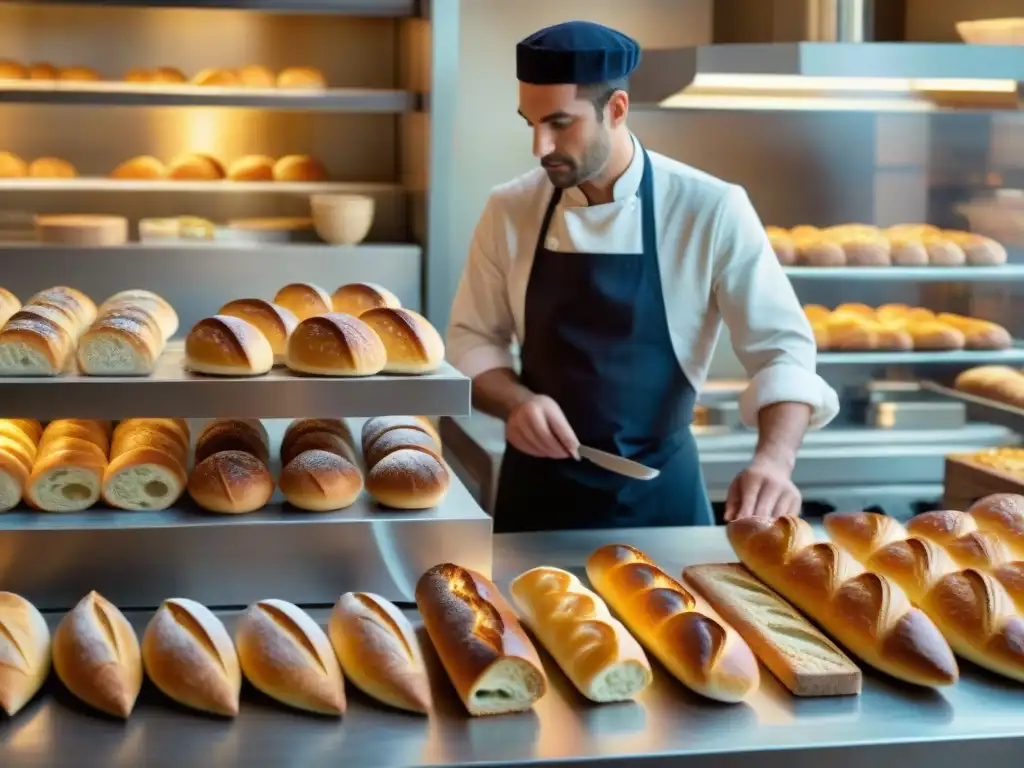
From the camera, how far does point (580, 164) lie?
2.24 m

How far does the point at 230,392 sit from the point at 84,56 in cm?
283

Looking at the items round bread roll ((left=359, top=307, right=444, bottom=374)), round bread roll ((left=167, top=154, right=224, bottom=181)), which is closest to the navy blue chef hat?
round bread roll ((left=359, top=307, right=444, bottom=374))

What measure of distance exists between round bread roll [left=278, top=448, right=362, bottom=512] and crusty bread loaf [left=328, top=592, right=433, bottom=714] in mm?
196

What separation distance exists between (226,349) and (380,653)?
0.44 metres

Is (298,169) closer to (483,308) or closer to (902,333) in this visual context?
(483,308)

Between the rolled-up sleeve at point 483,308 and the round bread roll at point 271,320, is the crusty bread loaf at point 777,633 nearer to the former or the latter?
the round bread roll at point 271,320

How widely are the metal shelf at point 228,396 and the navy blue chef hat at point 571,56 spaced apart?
2.44 feet

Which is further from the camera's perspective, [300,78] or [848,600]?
[300,78]

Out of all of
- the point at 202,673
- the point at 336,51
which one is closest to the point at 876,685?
the point at 202,673

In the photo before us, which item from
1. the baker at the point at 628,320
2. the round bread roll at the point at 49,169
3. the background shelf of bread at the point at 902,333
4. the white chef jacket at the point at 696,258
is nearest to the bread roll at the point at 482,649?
the baker at the point at 628,320

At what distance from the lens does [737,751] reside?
1270 mm

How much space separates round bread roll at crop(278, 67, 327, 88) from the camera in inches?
153

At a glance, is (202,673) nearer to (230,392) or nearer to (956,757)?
(230,392)

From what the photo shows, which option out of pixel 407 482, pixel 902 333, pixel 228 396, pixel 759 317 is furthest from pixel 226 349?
pixel 902 333
